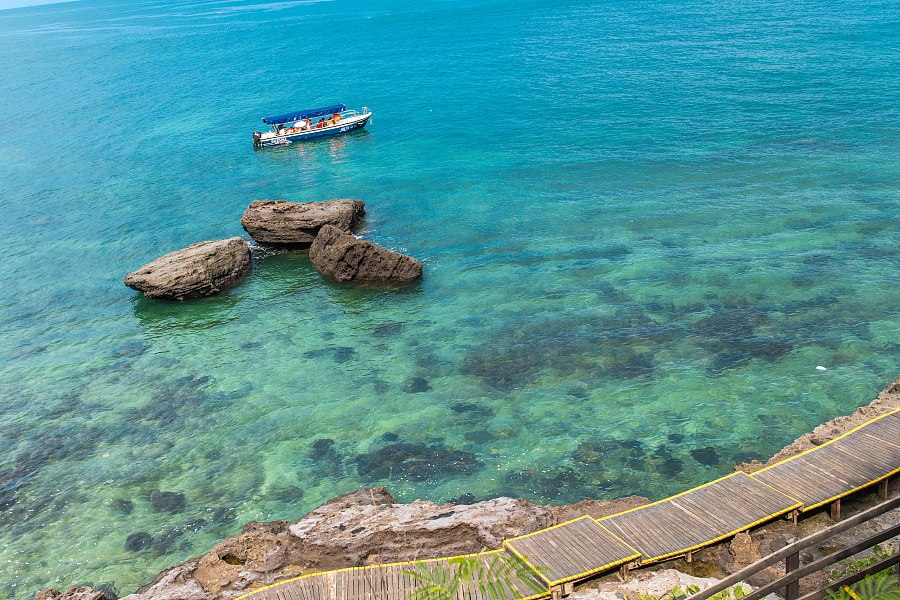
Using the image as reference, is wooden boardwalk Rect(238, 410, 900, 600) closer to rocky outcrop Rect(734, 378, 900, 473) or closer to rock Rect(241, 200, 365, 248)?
rocky outcrop Rect(734, 378, 900, 473)

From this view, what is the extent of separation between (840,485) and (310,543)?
37.1 ft

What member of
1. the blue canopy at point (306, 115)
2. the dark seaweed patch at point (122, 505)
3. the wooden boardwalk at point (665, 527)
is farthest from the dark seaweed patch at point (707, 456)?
the blue canopy at point (306, 115)

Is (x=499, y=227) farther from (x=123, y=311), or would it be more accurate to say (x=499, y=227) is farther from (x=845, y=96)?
(x=845, y=96)

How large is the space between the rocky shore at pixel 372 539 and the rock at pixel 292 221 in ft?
73.8

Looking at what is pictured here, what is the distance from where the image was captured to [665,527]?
12.8 metres

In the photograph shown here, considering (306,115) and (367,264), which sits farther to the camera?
(306,115)

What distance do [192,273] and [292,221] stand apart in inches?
255

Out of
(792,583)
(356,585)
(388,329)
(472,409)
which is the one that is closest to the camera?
(792,583)

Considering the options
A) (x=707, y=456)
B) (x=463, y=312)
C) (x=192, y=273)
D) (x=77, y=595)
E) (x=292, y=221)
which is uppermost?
(x=292, y=221)

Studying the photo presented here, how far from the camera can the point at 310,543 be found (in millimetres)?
14328

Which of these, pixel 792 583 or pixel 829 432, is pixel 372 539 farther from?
pixel 829 432

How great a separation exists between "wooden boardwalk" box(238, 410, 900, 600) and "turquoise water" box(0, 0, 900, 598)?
446 centimetres

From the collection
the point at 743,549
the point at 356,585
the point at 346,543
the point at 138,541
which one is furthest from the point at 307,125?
the point at 743,549

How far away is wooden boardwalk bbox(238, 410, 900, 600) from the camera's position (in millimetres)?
12039
